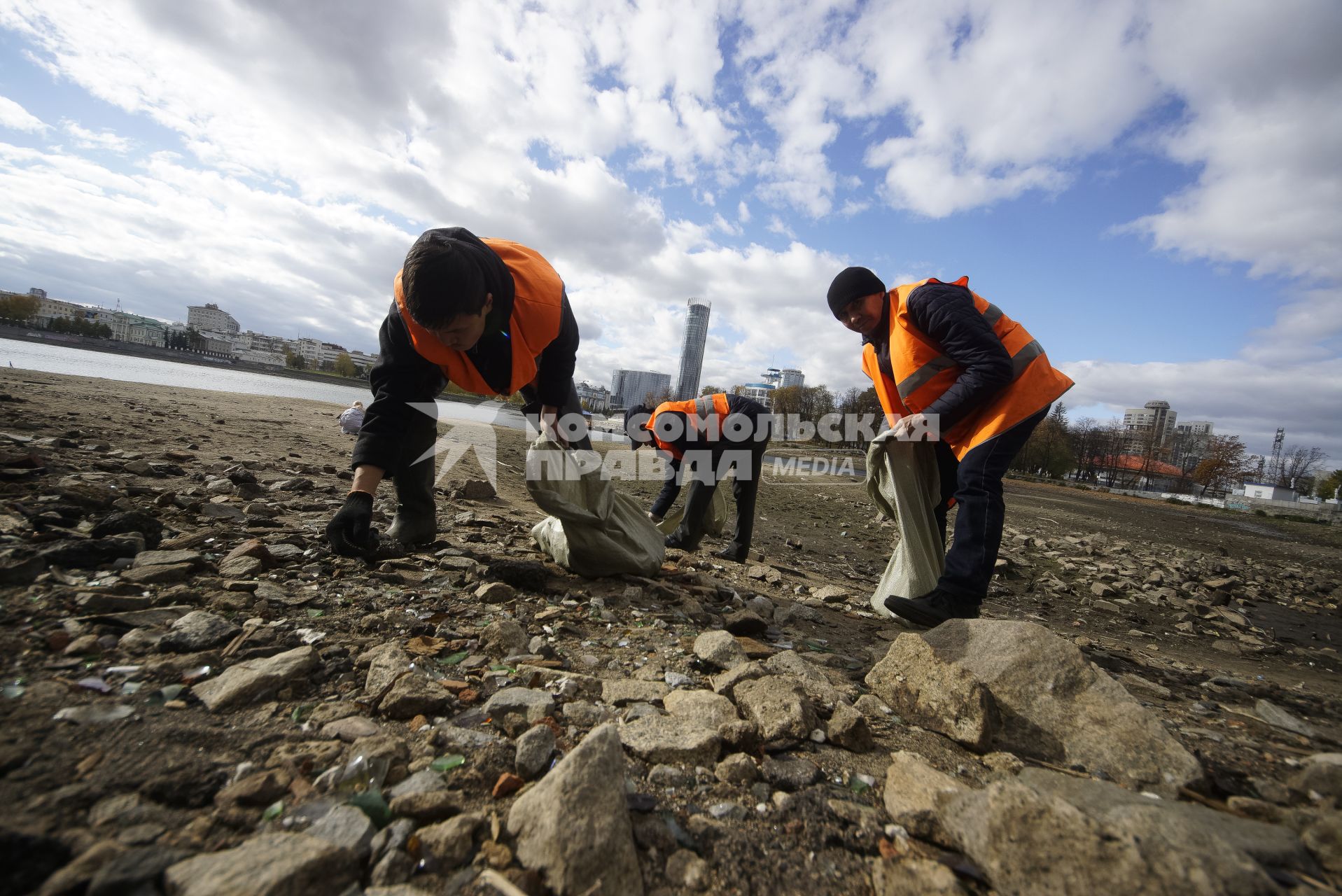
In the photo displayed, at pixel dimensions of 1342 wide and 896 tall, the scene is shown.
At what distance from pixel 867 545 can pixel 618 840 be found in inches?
210

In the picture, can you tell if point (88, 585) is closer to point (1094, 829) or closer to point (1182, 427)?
point (1094, 829)

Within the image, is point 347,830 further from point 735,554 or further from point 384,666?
point 735,554

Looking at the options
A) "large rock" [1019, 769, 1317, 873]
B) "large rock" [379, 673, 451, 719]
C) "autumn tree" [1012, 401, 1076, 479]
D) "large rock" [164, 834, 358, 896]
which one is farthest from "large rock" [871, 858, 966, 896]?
"autumn tree" [1012, 401, 1076, 479]

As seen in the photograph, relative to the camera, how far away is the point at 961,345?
2.29 metres

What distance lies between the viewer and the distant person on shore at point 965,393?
7.32 ft

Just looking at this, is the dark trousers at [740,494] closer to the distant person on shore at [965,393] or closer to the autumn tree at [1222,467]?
the distant person on shore at [965,393]

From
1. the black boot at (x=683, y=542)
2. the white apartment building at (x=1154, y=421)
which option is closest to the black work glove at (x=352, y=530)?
the black boot at (x=683, y=542)

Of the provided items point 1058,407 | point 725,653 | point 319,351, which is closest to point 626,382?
point 1058,407

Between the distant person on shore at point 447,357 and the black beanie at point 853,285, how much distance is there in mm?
1271

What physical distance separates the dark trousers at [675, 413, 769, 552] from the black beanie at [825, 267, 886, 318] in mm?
1806

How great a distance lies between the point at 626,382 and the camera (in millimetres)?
94125

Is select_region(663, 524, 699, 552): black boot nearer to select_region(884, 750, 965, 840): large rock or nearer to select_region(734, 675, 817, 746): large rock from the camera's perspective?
select_region(734, 675, 817, 746): large rock

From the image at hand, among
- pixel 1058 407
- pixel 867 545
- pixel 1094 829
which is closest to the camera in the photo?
pixel 1094 829

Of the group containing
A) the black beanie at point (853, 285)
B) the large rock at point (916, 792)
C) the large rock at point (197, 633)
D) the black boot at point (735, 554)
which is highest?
the black beanie at point (853, 285)
